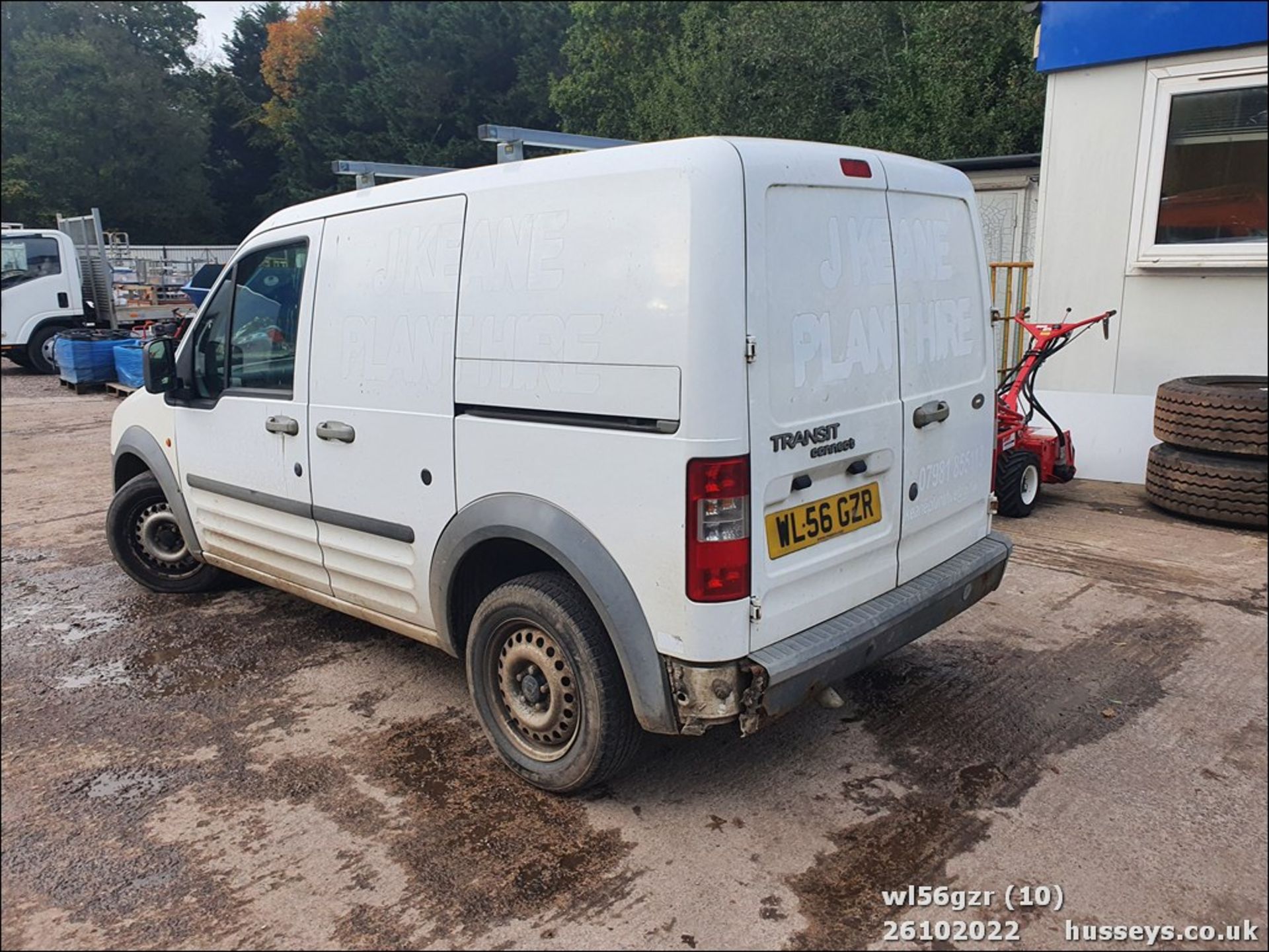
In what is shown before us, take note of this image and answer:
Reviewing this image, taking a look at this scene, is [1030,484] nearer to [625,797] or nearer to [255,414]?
[625,797]

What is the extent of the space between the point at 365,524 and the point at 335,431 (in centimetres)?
40

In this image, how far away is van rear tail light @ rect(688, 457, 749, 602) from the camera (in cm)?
272

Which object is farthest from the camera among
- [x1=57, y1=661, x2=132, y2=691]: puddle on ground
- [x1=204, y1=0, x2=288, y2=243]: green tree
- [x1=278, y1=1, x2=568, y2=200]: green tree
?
[x1=204, y1=0, x2=288, y2=243]: green tree

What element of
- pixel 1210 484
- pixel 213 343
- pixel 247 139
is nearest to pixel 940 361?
pixel 213 343

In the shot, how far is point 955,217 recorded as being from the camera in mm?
3686

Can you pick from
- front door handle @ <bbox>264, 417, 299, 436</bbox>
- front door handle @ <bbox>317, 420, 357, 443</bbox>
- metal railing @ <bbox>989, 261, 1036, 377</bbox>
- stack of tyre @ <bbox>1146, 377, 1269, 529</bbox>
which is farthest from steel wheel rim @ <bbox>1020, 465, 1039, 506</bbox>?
front door handle @ <bbox>264, 417, 299, 436</bbox>

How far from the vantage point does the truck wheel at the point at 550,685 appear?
3.08 metres

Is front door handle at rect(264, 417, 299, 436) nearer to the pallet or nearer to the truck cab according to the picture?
the pallet

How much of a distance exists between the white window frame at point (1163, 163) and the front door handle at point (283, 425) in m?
3.39

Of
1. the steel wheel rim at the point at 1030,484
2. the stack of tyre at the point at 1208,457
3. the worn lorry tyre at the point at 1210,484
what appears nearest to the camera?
the stack of tyre at the point at 1208,457

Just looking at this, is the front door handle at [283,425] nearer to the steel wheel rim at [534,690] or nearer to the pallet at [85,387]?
the steel wheel rim at [534,690]

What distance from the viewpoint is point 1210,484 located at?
19.6 feet

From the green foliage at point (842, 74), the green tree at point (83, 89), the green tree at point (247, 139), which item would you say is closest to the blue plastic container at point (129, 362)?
the green tree at point (83, 89)

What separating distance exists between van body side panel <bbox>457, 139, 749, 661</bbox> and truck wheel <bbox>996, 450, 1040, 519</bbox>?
439 cm
